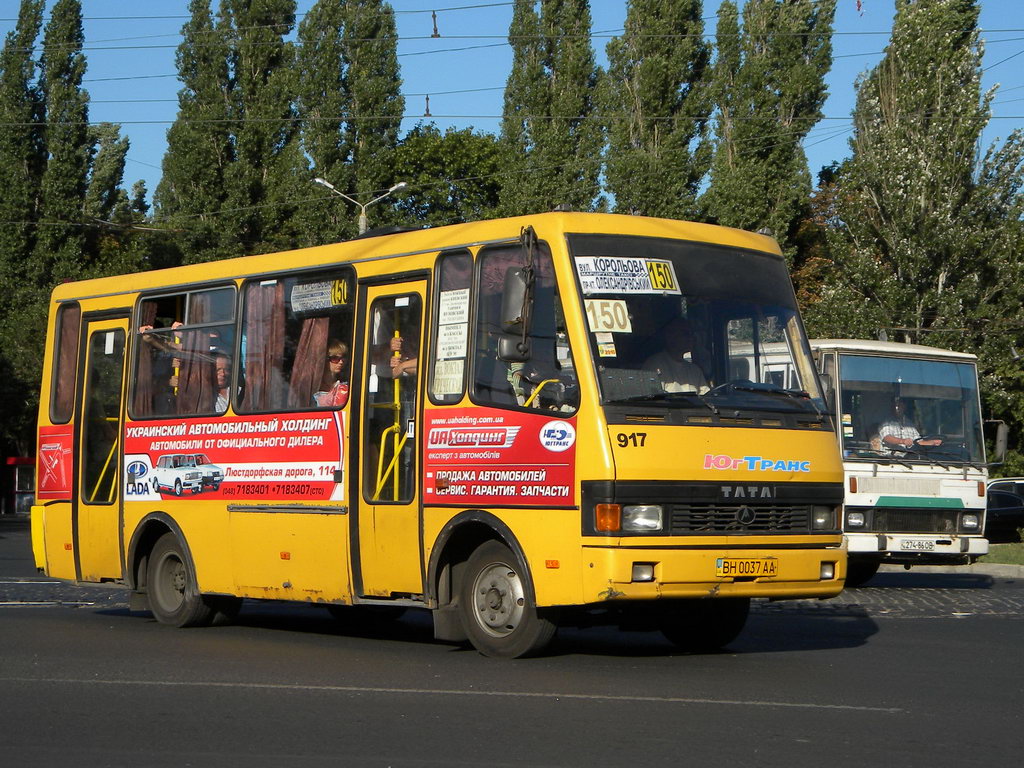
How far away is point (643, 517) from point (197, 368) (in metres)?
5.43

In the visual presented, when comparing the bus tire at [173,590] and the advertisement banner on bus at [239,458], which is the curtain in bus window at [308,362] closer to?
the advertisement banner on bus at [239,458]

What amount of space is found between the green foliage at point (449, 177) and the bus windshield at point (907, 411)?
4770cm

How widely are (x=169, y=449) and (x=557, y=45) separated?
4504 cm

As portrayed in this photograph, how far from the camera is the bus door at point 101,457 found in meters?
15.4

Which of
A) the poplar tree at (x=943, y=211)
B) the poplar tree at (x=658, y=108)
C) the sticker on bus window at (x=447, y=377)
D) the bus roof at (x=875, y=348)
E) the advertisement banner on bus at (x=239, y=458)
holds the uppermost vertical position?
the poplar tree at (x=658, y=108)

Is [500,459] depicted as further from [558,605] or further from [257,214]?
[257,214]

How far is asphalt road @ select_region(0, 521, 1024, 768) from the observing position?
7668 mm

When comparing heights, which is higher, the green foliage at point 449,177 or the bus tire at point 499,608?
the green foliage at point 449,177

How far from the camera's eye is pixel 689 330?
11328 mm

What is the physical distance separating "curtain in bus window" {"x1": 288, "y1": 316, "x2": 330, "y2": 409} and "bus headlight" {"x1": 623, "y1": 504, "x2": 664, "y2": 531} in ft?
11.3

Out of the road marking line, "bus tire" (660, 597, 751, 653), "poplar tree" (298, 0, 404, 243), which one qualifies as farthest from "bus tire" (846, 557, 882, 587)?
"poplar tree" (298, 0, 404, 243)

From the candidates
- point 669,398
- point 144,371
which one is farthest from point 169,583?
point 669,398

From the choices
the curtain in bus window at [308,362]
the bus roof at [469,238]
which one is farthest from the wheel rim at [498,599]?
the curtain in bus window at [308,362]

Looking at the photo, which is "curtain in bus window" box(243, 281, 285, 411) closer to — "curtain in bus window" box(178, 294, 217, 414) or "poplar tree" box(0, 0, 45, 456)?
"curtain in bus window" box(178, 294, 217, 414)
